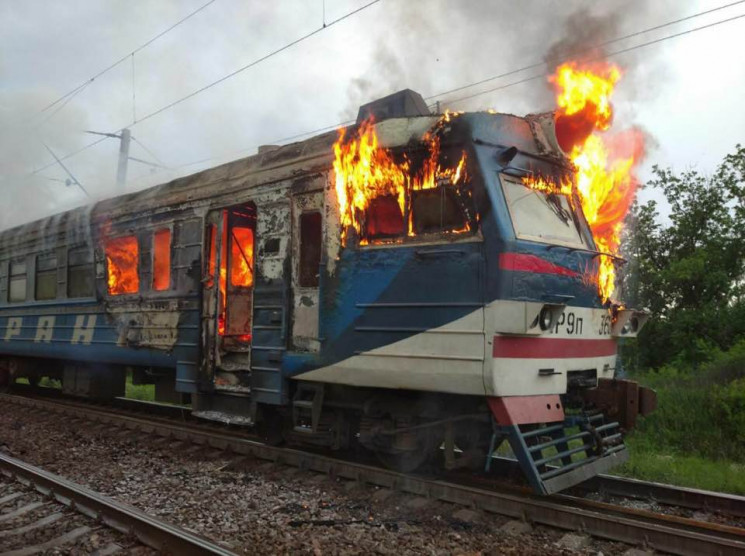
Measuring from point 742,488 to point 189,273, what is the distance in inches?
254

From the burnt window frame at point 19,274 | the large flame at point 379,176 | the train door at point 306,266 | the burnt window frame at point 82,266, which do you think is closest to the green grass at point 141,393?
the burnt window frame at point 19,274

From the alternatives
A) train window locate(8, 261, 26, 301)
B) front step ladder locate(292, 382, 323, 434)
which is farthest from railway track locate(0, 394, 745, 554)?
train window locate(8, 261, 26, 301)

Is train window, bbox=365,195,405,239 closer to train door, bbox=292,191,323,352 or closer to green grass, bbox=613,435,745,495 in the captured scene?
train door, bbox=292,191,323,352

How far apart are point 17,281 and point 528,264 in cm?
1119

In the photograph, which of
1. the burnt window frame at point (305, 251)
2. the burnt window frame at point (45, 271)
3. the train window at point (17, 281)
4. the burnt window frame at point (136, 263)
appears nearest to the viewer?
the burnt window frame at point (305, 251)

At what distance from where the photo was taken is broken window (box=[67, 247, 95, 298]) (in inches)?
406

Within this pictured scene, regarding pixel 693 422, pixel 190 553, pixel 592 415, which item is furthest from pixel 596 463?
pixel 693 422

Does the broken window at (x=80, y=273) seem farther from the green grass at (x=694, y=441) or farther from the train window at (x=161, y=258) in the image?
the green grass at (x=694, y=441)

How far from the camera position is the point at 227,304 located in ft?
25.2

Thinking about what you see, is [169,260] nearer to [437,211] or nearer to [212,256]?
[212,256]

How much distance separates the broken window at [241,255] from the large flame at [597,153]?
12.8 ft

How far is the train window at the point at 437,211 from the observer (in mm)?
5516

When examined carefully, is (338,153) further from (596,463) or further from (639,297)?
(639,297)

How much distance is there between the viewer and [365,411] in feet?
19.4
